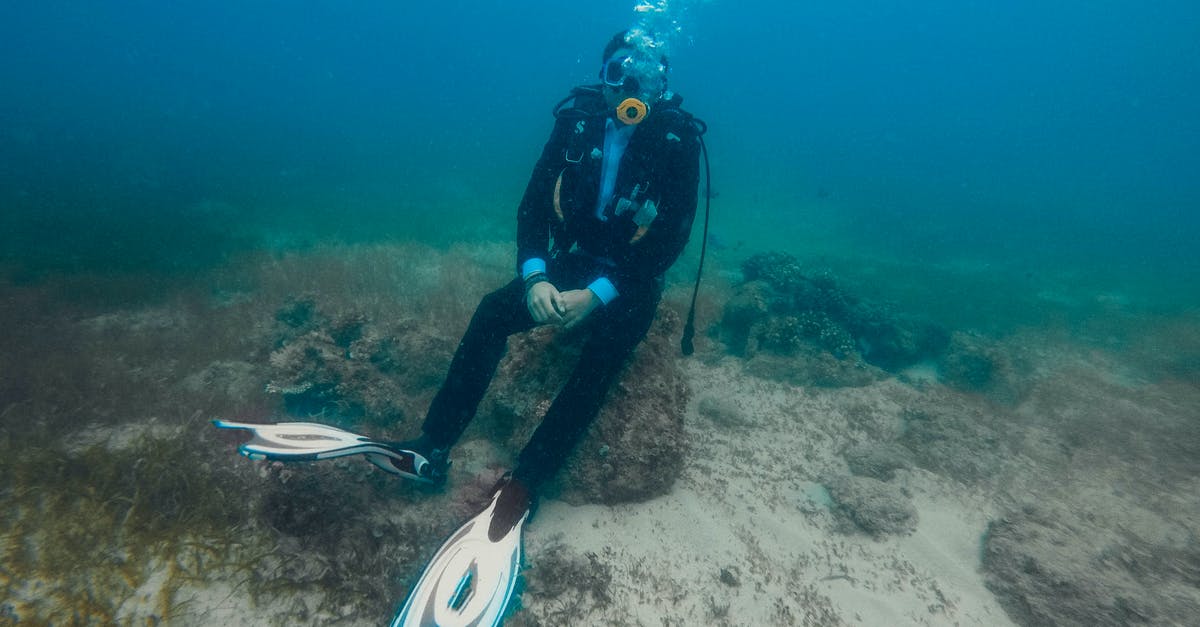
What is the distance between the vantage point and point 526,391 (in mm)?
4617

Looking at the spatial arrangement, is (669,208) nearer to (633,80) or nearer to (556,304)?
(633,80)

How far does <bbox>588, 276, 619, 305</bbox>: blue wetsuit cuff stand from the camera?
394 centimetres

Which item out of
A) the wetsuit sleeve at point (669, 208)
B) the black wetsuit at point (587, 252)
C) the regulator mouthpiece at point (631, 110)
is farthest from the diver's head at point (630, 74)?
the wetsuit sleeve at point (669, 208)

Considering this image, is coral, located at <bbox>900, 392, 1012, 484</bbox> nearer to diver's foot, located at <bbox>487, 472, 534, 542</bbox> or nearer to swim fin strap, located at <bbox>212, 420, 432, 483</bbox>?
diver's foot, located at <bbox>487, 472, 534, 542</bbox>

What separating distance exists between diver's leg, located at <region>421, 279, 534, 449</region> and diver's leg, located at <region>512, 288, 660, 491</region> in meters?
0.64

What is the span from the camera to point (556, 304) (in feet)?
12.0

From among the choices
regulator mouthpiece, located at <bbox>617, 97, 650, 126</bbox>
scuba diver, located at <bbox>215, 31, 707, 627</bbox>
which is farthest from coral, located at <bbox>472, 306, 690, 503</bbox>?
regulator mouthpiece, located at <bbox>617, 97, 650, 126</bbox>

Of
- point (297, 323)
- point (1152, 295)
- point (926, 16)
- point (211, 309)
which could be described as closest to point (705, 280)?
point (297, 323)

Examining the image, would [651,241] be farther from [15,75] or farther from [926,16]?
[926,16]

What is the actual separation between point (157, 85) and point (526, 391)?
9504 cm

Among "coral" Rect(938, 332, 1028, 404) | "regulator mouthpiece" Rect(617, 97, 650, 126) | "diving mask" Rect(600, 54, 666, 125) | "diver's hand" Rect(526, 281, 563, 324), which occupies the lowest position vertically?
"coral" Rect(938, 332, 1028, 404)

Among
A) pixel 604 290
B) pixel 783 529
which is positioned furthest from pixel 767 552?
pixel 604 290

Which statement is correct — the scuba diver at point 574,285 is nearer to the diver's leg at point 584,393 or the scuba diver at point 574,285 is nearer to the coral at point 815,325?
the diver's leg at point 584,393

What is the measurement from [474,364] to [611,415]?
4.34ft
